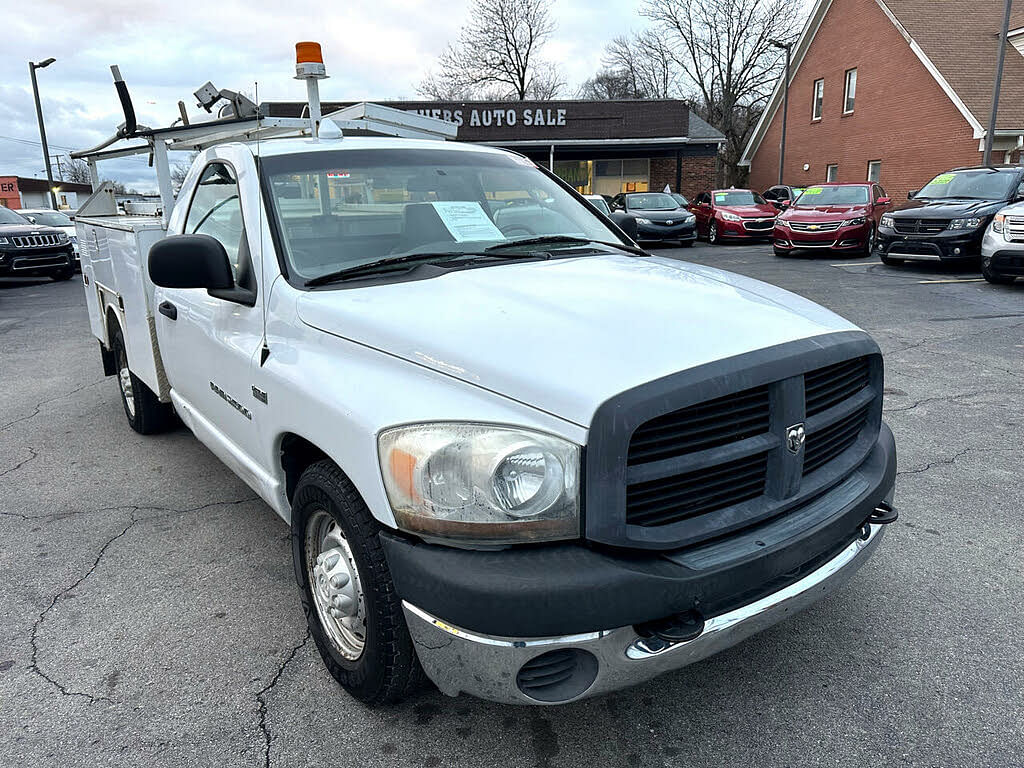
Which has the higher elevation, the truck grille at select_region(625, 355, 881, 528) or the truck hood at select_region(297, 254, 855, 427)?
the truck hood at select_region(297, 254, 855, 427)

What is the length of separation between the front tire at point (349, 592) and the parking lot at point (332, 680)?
0.18 meters

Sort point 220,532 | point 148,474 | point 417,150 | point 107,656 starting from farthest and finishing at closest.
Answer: point 148,474, point 220,532, point 417,150, point 107,656

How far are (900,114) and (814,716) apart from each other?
28492 mm

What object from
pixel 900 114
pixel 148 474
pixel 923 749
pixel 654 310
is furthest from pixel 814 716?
pixel 900 114

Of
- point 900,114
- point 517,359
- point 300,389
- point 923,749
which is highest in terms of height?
point 900,114

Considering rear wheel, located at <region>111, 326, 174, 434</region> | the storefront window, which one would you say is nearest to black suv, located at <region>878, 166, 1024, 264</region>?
rear wheel, located at <region>111, 326, 174, 434</region>

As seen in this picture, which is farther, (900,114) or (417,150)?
(900,114)

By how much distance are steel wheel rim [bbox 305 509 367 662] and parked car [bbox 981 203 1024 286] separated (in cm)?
1103

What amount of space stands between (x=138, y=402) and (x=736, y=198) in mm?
19136

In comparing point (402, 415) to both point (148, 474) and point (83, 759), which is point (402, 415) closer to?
point (83, 759)

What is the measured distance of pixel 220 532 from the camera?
377 cm

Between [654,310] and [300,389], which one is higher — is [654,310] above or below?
above

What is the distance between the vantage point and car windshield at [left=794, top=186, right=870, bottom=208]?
16.2m

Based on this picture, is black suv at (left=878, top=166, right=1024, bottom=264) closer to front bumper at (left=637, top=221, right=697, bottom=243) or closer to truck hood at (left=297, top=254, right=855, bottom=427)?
front bumper at (left=637, top=221, right=697, bottom=243)
